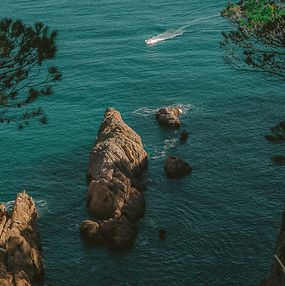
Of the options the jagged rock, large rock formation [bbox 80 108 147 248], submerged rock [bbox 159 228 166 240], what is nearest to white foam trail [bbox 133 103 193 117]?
the jagged rock

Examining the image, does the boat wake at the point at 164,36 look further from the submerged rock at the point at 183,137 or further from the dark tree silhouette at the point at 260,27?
the dark tree silhouette at the point at 260,27

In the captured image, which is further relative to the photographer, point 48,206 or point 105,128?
point 105,128

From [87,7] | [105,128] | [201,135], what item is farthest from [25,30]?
[87,7]

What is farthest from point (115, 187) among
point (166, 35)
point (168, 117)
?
point (166, 35)

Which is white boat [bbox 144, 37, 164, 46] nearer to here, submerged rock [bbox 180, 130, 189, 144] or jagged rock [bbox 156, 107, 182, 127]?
jagged rock [bbox 156, 107, 182, 127]

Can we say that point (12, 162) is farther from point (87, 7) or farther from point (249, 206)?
point (87, 7)
